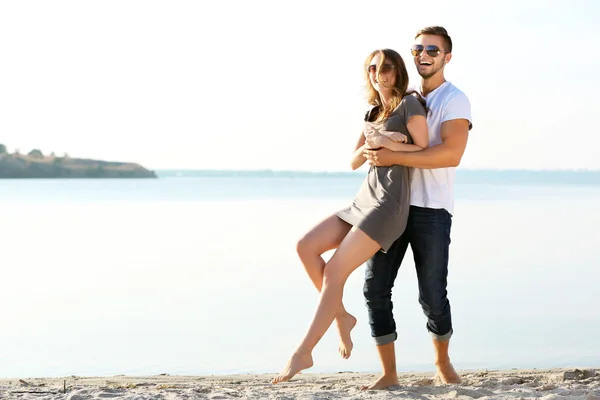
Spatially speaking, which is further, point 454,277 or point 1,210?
point 1,210

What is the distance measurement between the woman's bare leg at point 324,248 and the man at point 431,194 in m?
0.23

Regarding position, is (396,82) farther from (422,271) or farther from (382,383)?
(382,383)

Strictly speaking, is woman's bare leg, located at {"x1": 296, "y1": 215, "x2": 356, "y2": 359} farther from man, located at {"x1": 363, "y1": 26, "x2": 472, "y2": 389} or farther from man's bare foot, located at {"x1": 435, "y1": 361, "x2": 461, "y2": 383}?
man's bare foot, located at {"x1": 435, "y1": 361, "x2": 461, "y2": 383}

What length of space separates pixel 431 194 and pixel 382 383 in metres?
1.13

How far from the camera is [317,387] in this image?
5152mm

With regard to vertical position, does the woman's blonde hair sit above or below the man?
above

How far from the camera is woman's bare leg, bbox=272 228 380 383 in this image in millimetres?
4438

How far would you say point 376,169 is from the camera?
4.57 m

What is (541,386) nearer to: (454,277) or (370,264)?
(370,264)

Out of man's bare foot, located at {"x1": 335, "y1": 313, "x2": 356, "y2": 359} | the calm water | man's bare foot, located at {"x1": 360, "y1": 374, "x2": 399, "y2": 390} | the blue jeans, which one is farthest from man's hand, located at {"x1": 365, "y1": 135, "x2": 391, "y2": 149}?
the calm water

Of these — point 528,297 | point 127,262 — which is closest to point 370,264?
point 528,297

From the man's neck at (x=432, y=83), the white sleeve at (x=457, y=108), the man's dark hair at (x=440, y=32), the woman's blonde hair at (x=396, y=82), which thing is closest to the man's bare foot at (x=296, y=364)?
the woman's blonde hair at (x=396, y=82)

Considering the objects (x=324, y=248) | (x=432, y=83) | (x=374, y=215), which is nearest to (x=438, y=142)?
(x=432, y=83)

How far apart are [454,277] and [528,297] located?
1446 mm
